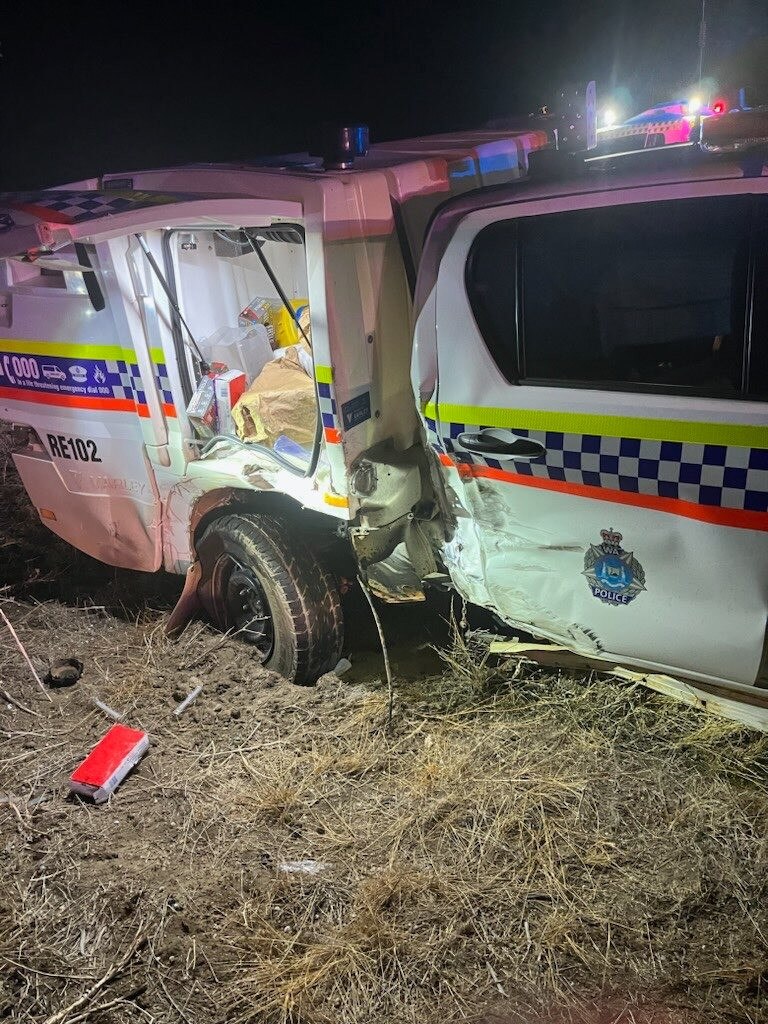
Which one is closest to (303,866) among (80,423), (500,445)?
(500,445)

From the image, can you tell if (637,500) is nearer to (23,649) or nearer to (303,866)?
(303,866)

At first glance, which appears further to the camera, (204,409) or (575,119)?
(575,119)

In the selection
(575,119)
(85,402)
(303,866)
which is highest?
(575,119)

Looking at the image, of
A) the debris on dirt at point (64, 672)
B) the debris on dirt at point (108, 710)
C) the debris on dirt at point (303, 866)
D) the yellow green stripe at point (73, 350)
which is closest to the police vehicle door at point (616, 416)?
the debris on dirt at point (303, 866)

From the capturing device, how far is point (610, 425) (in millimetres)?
2189

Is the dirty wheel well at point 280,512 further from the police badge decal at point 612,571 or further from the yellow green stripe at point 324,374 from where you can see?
the police badge decal at point 612,571

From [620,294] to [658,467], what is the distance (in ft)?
1.71

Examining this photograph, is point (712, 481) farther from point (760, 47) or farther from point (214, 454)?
point (214, 454)

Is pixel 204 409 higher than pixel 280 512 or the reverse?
higher

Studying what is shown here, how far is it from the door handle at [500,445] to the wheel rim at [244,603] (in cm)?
126

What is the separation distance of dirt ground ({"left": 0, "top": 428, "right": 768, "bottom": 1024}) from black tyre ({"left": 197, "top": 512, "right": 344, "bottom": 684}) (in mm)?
108

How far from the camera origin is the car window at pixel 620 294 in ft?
6.61

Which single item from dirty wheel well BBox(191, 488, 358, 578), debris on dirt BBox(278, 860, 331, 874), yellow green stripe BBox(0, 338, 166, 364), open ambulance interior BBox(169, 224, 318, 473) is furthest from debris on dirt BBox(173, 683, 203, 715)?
yellow green stripe BBox(0, 338, 166, 364)

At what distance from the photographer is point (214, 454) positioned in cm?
331
